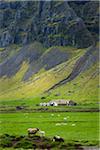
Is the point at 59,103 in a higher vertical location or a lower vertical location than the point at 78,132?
lower

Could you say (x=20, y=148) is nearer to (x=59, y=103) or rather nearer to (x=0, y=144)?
(x=0, y=144)

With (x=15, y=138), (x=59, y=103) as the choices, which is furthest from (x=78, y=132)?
(x=59, y=103)

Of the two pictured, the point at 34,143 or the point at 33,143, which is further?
the point at 34,143

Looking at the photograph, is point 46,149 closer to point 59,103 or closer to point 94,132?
point 94,132

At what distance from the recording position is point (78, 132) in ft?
199

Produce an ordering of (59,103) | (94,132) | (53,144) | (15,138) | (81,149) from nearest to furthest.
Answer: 1. (81,149)
2. (53,144)
3. (15,138)
4. (94,132)
5. (59,103)

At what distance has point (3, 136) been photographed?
55.9m

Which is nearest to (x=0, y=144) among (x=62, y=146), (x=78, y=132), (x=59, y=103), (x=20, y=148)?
(x=20, y=148)

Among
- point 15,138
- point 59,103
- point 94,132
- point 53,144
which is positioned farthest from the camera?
point 59,103

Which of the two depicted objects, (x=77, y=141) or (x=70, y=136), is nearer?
(x=77, y=141)

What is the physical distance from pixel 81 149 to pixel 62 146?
2.84 m

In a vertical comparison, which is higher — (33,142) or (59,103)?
(33,142)

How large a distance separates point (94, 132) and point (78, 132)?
226 cm

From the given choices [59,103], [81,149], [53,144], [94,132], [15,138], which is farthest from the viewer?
[59,103]
